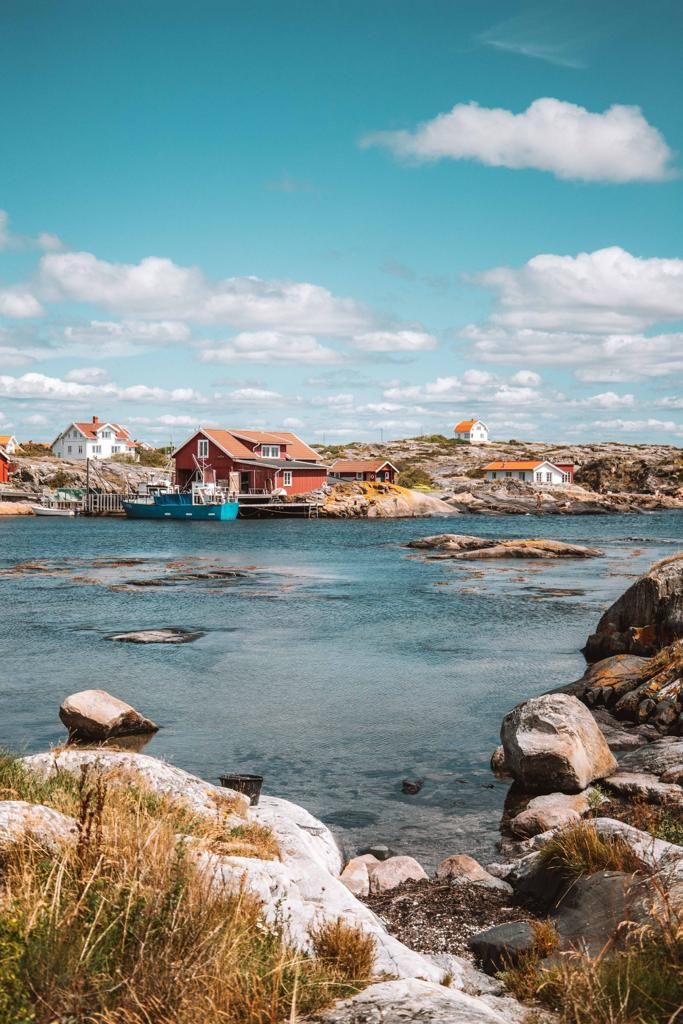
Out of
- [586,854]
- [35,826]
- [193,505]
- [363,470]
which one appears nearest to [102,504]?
[193,505]

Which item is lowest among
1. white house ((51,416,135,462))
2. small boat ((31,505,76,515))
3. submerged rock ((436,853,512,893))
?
submerged rock ((436,853,512,893))

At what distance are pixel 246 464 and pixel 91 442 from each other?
167 ft

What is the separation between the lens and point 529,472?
398 ft

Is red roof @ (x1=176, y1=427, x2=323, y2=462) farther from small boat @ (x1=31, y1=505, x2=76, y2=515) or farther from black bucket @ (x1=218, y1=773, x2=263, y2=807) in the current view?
black bucket @ (x1=218, y1=773, x2=263, y2=807)

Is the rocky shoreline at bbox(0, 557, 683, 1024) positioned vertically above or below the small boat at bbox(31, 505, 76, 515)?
below

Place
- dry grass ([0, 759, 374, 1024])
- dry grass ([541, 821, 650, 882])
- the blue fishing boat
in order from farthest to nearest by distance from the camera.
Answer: the blue fishing boat
dry grass ([541, 821, 650, 882])
dry grass ([0, 759, 374, 1024])

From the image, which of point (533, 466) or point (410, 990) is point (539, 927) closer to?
point (410, 990)

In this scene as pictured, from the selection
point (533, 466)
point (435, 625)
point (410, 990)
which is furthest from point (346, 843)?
point (533, 466)

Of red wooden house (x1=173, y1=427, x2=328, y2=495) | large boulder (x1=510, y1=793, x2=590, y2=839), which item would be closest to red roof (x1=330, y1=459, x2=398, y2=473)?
red wooden house (x1=173, y1=427, x2=328, y2=495)

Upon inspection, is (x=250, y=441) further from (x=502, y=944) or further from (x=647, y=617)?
(x=502, y=944)

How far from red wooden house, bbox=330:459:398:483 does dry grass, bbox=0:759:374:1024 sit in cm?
10161

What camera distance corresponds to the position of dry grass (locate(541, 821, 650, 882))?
7781 millimetres

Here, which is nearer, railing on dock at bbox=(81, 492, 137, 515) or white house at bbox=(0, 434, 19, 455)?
railing on dock at bbox=(81, 492, 137, 515)

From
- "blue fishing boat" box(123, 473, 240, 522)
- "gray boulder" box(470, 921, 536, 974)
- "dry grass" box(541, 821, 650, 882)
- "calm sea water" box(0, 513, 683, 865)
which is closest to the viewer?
"gray boulder" box(470, 921, 536, 974)
